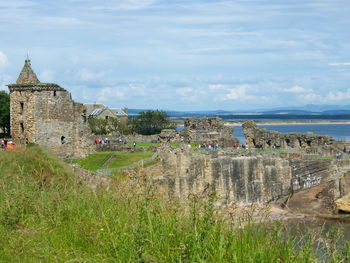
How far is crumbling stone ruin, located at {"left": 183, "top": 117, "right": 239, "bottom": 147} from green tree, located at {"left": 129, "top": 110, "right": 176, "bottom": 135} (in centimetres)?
3653

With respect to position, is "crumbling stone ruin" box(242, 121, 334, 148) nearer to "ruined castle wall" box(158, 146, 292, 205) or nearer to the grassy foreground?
"ruined castle wall" box(158, 146, 292, 205)

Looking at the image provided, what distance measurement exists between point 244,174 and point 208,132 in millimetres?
12574

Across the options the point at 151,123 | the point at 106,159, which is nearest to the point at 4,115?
the point at 106,159

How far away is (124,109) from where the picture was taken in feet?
367

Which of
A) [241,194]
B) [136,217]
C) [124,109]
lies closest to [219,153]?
[241,194]

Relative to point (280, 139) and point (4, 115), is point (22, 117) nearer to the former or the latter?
point (280, 139)

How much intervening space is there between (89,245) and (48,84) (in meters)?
26.4

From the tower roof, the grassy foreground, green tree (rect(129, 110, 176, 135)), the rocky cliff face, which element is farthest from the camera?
green tree (rect(129, 110, 176, 135))

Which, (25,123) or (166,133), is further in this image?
(166,133)

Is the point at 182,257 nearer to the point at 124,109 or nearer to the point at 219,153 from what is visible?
the point at 219,153

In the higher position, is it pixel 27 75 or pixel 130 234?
pixel 27 75

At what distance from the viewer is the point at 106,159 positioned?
34.1 metres

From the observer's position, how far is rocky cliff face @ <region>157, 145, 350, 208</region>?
1318 inches

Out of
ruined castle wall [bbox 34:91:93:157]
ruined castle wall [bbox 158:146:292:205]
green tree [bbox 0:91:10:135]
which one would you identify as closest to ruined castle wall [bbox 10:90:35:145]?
ruined castle wall [bbox 34:91:93:157]
